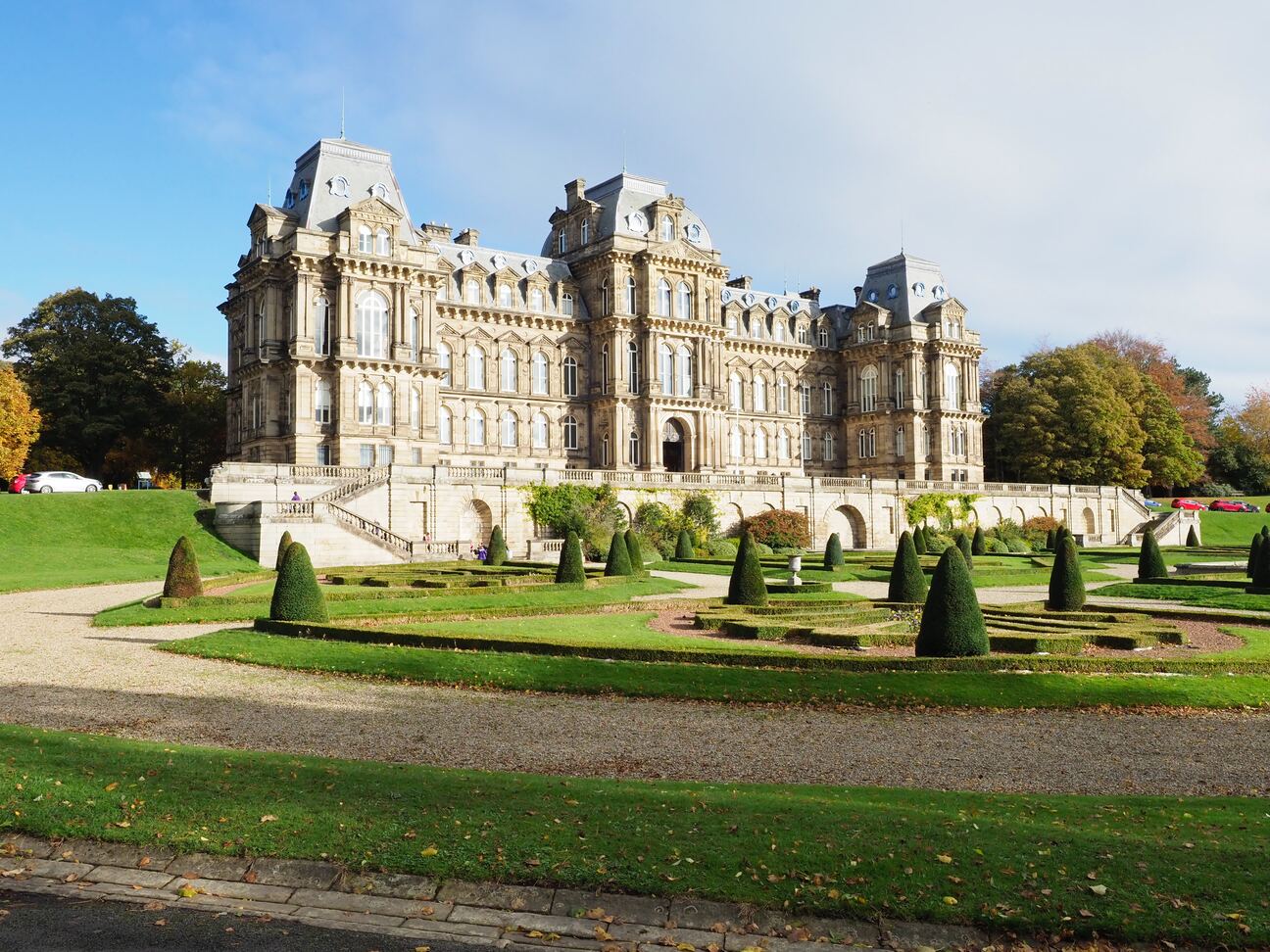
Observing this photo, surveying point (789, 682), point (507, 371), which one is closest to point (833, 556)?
point (789, 682)

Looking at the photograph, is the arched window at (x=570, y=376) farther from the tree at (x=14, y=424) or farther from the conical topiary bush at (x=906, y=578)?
the conical topiary bush at (x=906, y=578)

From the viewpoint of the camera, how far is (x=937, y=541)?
50750mm

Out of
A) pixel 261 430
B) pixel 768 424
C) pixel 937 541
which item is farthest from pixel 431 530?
pixel 768 424

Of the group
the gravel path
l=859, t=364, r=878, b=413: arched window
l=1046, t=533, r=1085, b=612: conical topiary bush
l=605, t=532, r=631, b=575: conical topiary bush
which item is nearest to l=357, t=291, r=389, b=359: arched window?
l=605, t=532, r=631, b=575: conical topiary bush

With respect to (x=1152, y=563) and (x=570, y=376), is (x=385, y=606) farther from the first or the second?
(x=570, y=376)

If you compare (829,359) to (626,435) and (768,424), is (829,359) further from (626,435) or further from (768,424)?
(626,435)

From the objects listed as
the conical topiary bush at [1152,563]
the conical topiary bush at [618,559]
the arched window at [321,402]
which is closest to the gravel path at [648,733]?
the conical topiary bush at [618,559]

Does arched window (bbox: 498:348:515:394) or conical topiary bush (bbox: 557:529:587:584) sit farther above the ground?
arched window (bbox: 498:348:515:394)

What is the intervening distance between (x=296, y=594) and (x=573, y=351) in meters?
46.7

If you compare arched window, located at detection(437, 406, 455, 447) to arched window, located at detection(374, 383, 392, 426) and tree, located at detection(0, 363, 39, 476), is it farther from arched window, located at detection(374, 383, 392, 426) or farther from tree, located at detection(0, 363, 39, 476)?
tree, located at detection(0, 363, 39, 476)

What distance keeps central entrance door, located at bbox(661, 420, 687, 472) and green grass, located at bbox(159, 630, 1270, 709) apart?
48.1m

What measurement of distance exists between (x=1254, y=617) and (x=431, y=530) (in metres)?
31.8

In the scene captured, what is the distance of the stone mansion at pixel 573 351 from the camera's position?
174 ft

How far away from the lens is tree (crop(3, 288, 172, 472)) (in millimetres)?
60156
